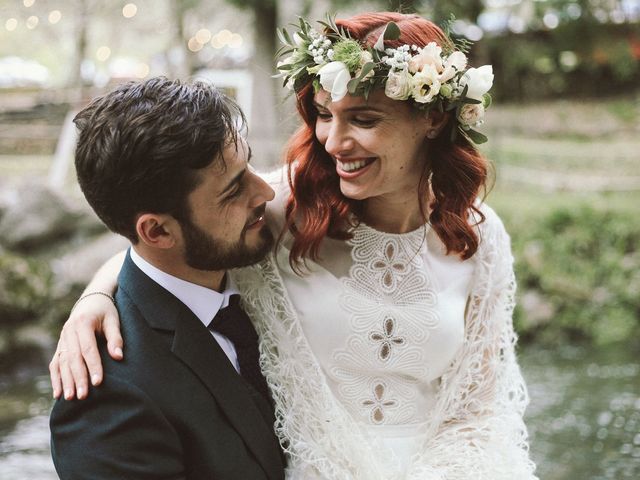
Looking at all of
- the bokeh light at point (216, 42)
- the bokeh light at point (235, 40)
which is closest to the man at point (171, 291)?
the bokeh light at point (216, 42)

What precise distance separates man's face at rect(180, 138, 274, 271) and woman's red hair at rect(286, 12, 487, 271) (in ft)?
0.73

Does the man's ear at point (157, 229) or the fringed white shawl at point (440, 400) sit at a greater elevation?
the man's ear at point (157, 229)

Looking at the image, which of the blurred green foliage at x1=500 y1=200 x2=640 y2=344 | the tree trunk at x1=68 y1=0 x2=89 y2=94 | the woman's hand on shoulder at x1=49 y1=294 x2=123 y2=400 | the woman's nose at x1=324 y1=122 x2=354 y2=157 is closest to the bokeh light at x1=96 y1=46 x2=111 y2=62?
the tree trunk at x1=68 y1=0 x2=89 y2=94

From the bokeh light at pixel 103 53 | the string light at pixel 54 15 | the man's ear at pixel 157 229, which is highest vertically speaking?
the man's ear at pixel 157 229

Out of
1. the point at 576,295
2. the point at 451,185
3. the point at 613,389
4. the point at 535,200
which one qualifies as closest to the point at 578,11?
the point at 535,200

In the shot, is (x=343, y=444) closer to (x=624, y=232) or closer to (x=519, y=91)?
(x=624, y=232)

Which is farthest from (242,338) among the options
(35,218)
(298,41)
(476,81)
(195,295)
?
(35,218)

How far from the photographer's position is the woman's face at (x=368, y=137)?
7.30 feet

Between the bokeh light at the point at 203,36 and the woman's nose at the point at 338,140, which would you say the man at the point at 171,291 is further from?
the bokeh light at the point at 203,36

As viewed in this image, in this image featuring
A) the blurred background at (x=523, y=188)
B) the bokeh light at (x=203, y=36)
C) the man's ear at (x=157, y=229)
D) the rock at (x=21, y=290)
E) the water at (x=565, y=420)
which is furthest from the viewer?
the bokeh light at (x=203, y=36)

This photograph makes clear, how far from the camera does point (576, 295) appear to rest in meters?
7.84

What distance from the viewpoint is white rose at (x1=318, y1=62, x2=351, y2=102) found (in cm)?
215

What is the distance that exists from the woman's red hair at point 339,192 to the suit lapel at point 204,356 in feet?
1.41

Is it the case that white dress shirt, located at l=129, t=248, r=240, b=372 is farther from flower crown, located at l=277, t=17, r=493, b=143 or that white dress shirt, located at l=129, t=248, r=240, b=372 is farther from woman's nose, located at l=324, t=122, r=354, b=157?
flower crown, located at l=277, t=17, r=493, b=143
